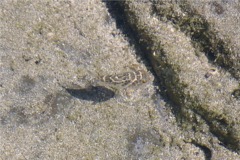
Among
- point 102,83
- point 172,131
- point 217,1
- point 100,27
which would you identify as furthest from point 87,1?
point 172,131

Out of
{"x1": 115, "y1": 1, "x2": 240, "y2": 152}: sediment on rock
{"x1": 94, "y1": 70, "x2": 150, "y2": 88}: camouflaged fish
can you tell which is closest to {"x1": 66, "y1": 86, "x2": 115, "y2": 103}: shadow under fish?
{"x1": 94, "y1": 70, "x2": 150, "y2": 88}: camouflaged fish

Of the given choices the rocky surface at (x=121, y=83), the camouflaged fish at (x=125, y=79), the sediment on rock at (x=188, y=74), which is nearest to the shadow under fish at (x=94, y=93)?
the rocky surface at (x=121, y=83)

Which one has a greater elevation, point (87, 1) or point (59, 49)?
point (87, 1)

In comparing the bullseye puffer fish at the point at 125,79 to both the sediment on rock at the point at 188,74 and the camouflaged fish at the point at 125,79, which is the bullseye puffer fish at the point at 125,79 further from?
the sediment on rock at the point at 188,74

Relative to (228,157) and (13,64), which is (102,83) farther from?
(228,157)

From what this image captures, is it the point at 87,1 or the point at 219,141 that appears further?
the point at 87,1

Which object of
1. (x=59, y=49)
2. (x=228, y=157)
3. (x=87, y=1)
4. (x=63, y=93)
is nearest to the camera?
(x=228, y=157)

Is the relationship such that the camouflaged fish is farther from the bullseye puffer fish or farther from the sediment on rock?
the sediment on rock
